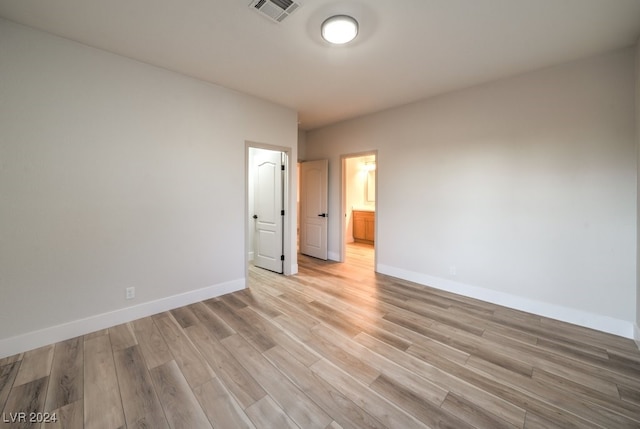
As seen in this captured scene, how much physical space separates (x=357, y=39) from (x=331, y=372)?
2921mm

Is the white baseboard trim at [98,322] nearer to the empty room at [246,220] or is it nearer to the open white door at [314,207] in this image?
the empty room at [246,220]

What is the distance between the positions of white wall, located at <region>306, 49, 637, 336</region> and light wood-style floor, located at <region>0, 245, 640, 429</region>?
459 millimetres

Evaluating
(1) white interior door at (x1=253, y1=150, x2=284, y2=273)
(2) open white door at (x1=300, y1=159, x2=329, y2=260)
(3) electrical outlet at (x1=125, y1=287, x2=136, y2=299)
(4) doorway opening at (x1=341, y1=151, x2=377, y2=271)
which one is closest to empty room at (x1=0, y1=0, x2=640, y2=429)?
(3) electrical outlet at (x1=125, y1=287, x2=136, y2=299)

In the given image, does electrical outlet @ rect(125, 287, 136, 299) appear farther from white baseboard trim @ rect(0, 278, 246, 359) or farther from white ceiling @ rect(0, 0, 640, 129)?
white ceiling @ rect(0, 0, 640, 129)

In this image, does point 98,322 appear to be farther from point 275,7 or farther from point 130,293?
point 275,7

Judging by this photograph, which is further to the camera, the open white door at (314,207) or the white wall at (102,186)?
the open white door at (314,207)

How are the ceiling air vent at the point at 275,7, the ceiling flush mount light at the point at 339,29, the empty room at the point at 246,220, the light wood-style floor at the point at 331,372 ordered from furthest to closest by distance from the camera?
the ceiling flush mount light at the point at 339,29
the ceiling air vent at the point at 275,7
the empty room at the point at 246,220
the light wood-style floor at the point at 331,372

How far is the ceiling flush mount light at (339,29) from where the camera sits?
2.02 metres

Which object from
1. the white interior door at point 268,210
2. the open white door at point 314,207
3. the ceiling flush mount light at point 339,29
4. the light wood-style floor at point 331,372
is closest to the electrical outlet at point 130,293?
the light wood-style floor at point 331,372

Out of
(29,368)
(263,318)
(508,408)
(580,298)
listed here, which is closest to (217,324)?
(263,318)

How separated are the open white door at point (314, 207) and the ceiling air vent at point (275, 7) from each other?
321 cm

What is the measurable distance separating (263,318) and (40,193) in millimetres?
2392

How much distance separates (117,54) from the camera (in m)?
2.57

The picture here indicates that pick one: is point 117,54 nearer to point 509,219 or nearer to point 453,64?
point 453,64
